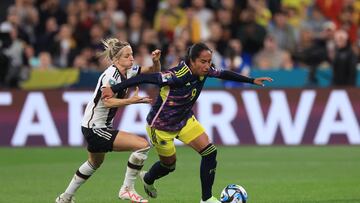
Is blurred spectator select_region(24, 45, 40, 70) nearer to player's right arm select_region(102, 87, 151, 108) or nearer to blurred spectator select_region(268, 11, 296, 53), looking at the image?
blurred spectator select_region(268, 11, 296, 53)

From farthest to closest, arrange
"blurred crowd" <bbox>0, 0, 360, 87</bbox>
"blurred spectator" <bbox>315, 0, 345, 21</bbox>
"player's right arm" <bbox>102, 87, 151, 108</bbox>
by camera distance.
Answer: "blurred spectator" <bbox>315, 0, 345, 21</bbox>
"blurred crowd" <bbox>0, 0, 360, 87</bbox>
"player's right arm" <bbox>102, 87, 151, 108</bbox>

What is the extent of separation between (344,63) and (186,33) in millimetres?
3466

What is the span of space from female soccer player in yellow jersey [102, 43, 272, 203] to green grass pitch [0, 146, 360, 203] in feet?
2.73

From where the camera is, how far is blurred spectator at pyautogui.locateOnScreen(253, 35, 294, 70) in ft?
65.4

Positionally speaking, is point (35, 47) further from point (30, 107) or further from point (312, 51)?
point (312, 51)

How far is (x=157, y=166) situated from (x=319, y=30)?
11.3 m

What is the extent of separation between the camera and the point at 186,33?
786 inches

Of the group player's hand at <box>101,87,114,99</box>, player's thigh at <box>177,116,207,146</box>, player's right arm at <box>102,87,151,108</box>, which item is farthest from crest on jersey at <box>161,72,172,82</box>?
player's thigh at <box>177,116,207,146</box>

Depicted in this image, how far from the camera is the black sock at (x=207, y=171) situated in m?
10.0

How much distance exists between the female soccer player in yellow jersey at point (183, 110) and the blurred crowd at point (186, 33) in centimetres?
896

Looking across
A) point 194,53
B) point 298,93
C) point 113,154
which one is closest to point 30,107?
point 113,154

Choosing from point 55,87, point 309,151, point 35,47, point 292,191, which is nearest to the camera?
point 292,191

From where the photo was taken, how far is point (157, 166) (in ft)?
34.7

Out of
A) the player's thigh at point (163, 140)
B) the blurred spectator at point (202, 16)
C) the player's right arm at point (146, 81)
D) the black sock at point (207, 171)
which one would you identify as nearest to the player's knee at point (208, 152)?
the black sock at point (207, 171)
